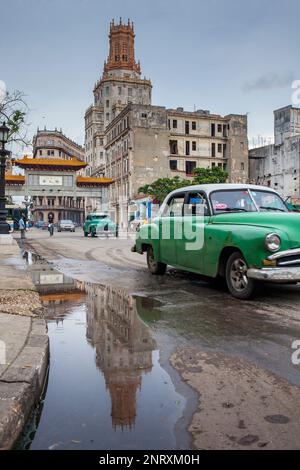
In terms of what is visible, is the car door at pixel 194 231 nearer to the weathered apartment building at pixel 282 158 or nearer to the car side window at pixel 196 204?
the car side window at pixel 196 204

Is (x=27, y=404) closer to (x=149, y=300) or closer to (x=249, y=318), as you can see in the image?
(x=249, y=318)

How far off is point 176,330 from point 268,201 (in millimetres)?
3450

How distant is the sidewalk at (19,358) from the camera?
2.46 metres

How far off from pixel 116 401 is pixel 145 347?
1239 mm

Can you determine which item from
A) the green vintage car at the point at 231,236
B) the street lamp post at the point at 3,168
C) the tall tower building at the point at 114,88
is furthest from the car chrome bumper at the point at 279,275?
the tall tower building at the point at 114,88

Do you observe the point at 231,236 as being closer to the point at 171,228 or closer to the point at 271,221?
the point at 271,221

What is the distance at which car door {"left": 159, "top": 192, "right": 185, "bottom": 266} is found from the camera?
792 centimetres

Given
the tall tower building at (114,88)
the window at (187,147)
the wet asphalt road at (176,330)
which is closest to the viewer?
the wet asphalt road at (176,330)

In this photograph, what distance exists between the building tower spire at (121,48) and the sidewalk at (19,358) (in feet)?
336

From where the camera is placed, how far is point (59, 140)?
12288cm

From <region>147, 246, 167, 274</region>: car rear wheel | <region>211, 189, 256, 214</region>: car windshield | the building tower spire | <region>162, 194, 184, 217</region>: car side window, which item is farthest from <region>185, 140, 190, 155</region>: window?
<region>211, 189, 256, 214</region>: car windshield

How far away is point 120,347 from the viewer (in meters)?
4.12

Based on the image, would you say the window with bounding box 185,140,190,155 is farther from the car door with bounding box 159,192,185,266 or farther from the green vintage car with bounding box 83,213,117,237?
the car door with bounding box 159,192,185,266
